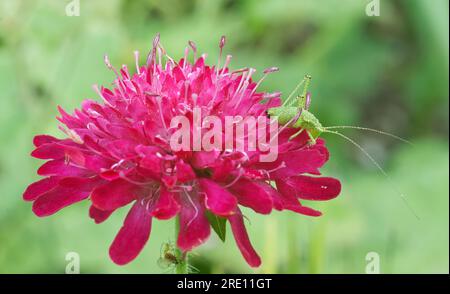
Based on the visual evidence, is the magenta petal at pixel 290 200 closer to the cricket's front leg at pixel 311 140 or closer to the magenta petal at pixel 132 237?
the cricket's front leg at pixel 311 140

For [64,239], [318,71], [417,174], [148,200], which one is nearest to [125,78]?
[148,200]

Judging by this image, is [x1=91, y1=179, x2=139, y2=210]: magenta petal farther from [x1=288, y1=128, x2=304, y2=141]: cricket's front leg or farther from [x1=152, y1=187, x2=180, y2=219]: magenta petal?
[x1=288, y1=128, x2=304, y2=141]: cricket's front leg

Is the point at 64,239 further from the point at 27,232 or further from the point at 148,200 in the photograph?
the point at 148,200

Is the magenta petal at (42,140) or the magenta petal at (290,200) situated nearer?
the magenta petal at (290,200)

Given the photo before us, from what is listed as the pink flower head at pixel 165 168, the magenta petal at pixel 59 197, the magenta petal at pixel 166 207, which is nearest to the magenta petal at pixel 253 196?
the pink flower head at pixel 165 168

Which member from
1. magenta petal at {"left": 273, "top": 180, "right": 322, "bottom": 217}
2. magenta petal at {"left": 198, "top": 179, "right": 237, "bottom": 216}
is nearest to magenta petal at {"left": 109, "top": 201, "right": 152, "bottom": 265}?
magenta petal at {"left": 198, "top": 179, "right": 237, "bottom": 216}

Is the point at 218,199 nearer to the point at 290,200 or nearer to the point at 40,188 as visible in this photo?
the point at 290,200
